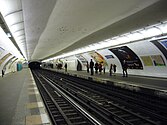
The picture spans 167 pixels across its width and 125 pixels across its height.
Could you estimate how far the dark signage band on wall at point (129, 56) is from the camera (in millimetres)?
16841

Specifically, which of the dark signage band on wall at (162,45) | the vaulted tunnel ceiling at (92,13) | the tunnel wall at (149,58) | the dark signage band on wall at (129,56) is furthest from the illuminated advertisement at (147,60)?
the vaulted tunnel ceiling at (92,13)

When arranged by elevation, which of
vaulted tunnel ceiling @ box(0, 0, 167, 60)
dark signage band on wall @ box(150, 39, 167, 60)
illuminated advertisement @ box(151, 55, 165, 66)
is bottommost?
illuminated advertisement @ box(151, 55, 165, 66)

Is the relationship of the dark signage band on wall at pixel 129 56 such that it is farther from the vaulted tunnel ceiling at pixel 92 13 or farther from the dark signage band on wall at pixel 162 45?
the vaulted tunnel ceiling at pixel 92 13

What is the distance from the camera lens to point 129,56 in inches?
699

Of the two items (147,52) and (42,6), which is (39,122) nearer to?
(42,6)

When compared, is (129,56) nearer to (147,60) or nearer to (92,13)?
(147,60)

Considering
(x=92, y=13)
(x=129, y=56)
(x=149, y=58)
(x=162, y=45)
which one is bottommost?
(x=149, y=58)

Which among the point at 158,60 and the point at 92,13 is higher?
the point at 92,13

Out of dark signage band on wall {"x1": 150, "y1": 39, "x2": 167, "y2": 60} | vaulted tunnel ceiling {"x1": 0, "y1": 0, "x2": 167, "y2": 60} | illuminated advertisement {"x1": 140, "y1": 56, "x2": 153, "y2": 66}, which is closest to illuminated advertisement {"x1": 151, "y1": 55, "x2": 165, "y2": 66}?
illuminated advertisement {"x1": 140, "y1": 56, "x2": 153, "y2": 66}

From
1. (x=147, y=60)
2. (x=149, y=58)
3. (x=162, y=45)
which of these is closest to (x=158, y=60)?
(x=149, y=58)

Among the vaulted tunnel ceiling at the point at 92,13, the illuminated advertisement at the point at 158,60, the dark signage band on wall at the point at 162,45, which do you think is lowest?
the illuminated advertisement at the point at 158,60

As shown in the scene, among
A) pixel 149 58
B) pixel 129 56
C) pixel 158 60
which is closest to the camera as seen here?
pixel 158 60

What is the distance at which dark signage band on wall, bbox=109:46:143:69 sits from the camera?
1684 centimetres

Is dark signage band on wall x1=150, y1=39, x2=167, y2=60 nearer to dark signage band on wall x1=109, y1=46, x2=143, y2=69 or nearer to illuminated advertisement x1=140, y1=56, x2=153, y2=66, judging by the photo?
illuminated advertisement x1=140, y1=56, x2=153, y2=66
